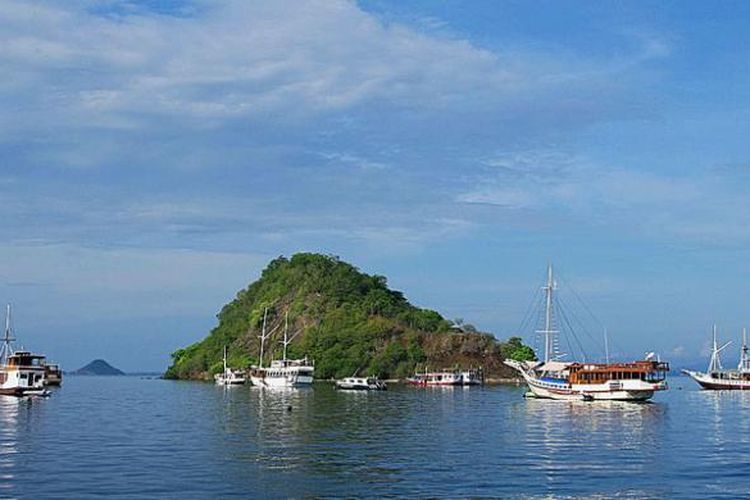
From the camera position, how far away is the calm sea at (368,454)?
41.3m

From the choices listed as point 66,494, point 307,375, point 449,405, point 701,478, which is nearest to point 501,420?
point 449,405

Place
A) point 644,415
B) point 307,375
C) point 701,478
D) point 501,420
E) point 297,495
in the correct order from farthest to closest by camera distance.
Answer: point 307,375 → point 644,415 → point 501,420 → point 701,478 → point 297,495

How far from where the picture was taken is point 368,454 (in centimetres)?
5297

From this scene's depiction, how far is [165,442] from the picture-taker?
6122cm

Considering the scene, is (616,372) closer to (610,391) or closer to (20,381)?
(610,391)

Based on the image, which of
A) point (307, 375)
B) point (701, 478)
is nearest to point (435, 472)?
point (701, 478)

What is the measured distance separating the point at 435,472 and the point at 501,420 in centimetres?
3786

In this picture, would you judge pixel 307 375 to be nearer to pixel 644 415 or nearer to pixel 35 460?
pixel 644 415

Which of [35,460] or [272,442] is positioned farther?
[272,442]

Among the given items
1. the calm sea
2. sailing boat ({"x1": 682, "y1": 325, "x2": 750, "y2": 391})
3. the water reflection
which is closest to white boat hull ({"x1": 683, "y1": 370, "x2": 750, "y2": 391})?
sailing boat ({"x1": 682, "y1": 325, "x2": 750, "y2": 391})

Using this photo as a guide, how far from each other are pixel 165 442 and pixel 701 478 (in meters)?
32.9

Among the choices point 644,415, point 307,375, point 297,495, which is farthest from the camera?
point 307,375

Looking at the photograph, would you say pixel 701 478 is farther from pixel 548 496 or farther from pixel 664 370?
pixel 664 370

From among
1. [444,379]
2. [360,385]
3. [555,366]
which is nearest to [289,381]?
[360,385]
